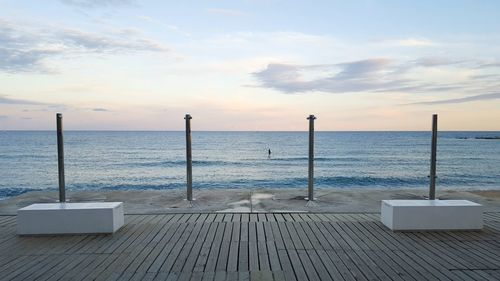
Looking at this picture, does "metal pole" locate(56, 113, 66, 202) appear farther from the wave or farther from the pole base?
the wave

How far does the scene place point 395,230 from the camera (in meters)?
4.25

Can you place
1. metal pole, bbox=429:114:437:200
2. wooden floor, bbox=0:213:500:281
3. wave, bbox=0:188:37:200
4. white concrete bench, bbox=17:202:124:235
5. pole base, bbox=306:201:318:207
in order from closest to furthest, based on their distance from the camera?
wooden floor, bbox=0:213:500:281 < white concrete bench, bbox=17:202:124:235 < metal pole, bbox=429:114:437:200 < pole base, bbox=306:201:318:207 < wave, bbox=0:188:37:200

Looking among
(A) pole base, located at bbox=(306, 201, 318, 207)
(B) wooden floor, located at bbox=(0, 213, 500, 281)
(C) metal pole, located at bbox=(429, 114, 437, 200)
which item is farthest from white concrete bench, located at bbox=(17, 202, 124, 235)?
(C) metal pole, located at bbox=(429, 114, 437, 200)

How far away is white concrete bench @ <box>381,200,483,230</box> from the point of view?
13.8 feet

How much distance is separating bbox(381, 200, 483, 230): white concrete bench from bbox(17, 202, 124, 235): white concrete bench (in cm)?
377

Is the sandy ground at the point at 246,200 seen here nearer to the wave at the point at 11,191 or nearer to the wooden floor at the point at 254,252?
the wooden floor at the point at 254,252

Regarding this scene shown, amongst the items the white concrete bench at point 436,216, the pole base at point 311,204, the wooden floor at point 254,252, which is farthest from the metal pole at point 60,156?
the white concrete bench at point 436,216

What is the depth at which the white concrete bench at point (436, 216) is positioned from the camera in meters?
4.21

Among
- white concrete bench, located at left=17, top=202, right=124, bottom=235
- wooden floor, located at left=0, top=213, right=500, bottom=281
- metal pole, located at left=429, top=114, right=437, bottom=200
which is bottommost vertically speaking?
wooden floor, located at left=0, top=213, right=500, bottom=281

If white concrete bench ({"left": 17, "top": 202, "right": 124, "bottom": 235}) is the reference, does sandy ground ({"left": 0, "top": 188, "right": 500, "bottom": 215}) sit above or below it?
below

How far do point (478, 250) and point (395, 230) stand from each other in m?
0.94

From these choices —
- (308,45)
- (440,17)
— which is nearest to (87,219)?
(308,45)

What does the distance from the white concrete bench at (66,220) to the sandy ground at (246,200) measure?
1217mm

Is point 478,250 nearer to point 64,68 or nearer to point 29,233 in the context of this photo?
point 29,233
